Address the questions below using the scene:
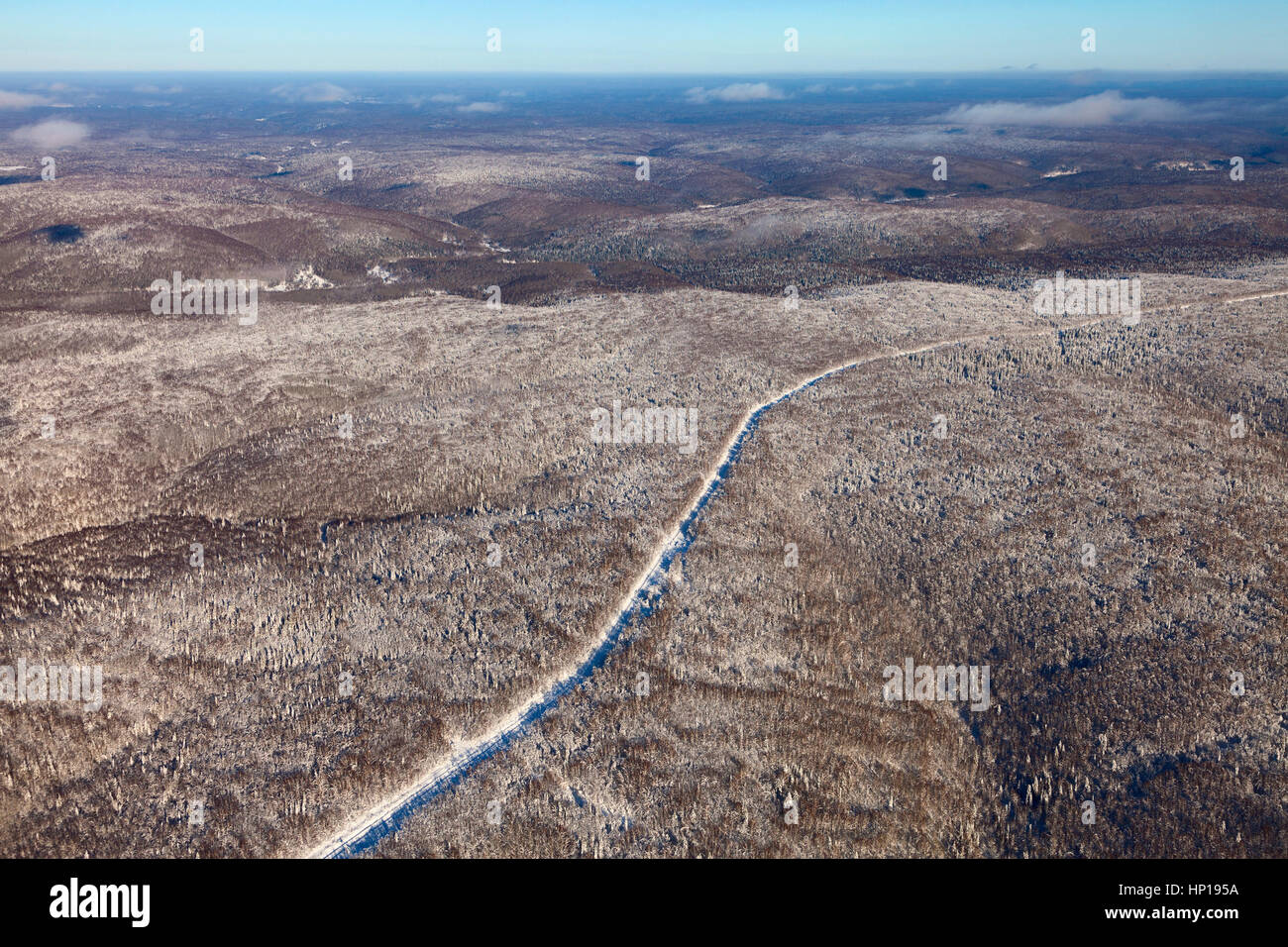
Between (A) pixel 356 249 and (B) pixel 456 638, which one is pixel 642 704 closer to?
(B) pixel 456 638

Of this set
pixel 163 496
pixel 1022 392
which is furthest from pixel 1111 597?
pixel 163 496

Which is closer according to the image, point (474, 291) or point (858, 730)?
point (858, 730)

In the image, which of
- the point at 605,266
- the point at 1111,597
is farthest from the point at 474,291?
the point at 1111,597

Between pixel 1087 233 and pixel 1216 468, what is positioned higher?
pixel 1087 233

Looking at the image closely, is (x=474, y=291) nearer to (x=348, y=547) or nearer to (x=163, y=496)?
(x=163, y=496)

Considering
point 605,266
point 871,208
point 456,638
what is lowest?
point 456,638
